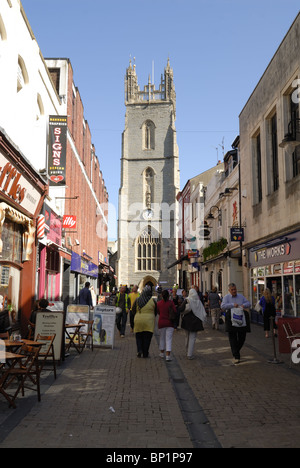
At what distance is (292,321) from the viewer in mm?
8695

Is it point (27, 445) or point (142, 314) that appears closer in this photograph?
point (27, 445)

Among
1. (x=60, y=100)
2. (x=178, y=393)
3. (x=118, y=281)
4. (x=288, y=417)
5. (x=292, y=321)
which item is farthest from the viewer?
(x=118, y=281)

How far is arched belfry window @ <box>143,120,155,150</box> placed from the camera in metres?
65.4

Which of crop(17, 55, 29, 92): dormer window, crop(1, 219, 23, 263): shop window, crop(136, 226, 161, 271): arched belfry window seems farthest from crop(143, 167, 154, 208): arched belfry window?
crop(1, 219, 23, 263): shop window

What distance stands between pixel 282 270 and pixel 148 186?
1991 inches

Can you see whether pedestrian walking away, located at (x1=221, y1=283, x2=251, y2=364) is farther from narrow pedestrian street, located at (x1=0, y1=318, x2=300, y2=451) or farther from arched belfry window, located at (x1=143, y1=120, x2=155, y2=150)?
arched belfry window, located at (x1=143, y1=120, x2=155, y2=150)

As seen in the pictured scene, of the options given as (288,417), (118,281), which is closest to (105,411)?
(288,417)

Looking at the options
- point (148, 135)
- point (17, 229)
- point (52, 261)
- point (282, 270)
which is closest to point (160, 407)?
point (17, 229)

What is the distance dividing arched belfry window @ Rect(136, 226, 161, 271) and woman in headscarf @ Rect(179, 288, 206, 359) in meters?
51.6

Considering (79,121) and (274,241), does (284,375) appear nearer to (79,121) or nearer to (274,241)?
(274,241)

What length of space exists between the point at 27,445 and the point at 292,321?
6.16 meters

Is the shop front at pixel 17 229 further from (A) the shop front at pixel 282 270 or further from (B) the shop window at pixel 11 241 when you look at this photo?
(A) the shop front at pixel 282 270

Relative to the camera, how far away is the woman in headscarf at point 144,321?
381 inches

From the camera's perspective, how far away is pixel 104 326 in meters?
11.2
